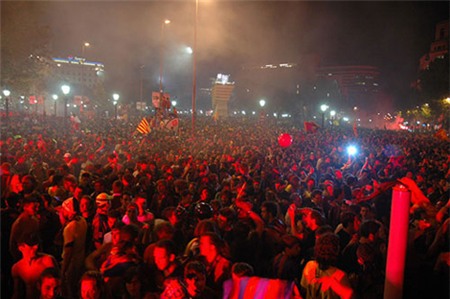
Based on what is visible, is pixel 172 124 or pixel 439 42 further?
pixel 439 42

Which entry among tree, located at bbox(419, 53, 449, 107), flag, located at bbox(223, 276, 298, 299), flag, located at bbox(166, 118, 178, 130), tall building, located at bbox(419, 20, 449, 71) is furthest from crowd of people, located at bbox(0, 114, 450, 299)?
tall building, located at bbox(419, 20, 449, 71)

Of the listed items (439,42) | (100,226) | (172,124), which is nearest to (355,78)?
(439,42)

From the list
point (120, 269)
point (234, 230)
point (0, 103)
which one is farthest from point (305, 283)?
point (0, 103)

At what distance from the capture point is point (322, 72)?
592ft

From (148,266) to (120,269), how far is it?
0.94 feet

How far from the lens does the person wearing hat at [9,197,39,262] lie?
488 centimetres

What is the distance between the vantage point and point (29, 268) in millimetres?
4020

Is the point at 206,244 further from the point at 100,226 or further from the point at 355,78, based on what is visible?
the point at 355,78

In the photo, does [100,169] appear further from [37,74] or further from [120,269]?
[37,74]

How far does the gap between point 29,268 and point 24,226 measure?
1.07 metres

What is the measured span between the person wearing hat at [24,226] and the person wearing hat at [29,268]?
853 millimetres

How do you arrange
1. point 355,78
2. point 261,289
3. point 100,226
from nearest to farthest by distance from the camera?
1. point 261,289
2. point 100,226
3. point 355,78

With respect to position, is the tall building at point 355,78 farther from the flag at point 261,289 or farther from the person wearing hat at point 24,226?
the flag at point 261,289

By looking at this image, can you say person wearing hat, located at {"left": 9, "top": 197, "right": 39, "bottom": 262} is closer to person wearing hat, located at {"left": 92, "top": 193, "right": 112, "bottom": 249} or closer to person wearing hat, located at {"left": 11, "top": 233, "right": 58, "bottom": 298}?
person wearing hat, located at {"left": 92, "top": 193, "right": 112, "bottom": 249}
